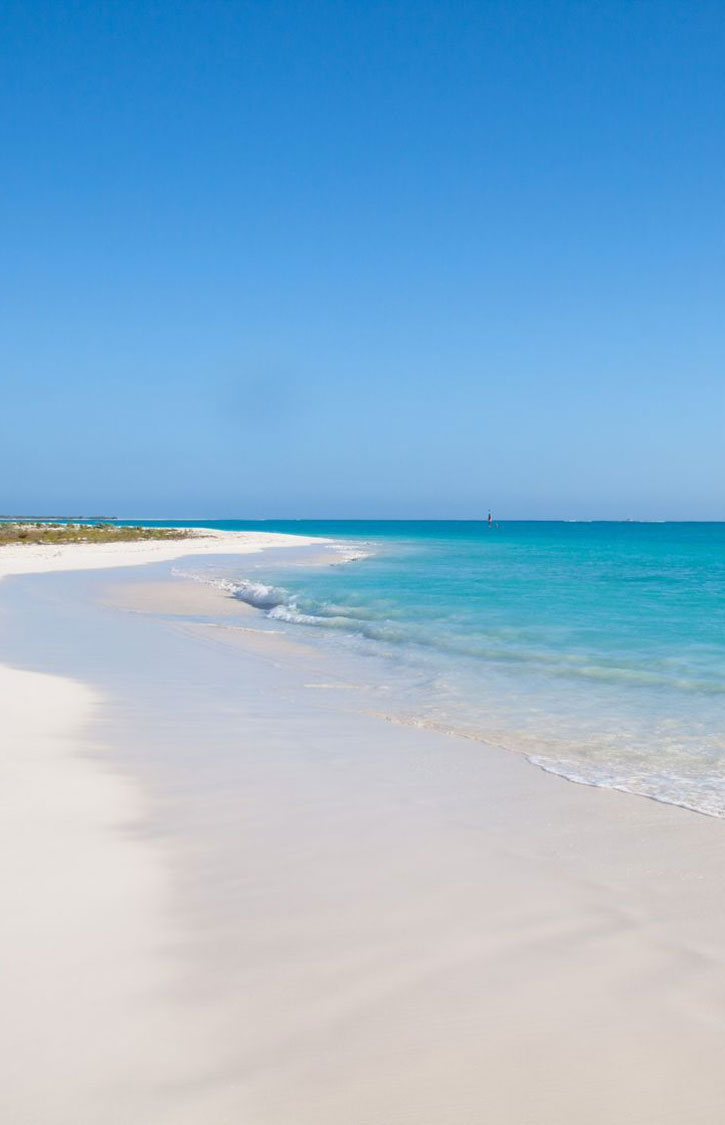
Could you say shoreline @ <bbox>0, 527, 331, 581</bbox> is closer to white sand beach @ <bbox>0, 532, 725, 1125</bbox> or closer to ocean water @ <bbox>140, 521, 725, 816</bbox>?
ocean water @ <bbox>140, 521, 725, 816</bbox>

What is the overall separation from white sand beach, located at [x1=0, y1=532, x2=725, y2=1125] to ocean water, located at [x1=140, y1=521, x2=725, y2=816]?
40.0 inches

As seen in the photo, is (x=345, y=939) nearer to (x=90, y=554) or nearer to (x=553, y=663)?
(x=553, y=663)

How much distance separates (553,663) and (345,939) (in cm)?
1008

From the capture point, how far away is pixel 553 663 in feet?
44.9

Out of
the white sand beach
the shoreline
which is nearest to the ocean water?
the white sand beach

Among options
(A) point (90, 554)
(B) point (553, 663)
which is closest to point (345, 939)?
(B) point (553, 663)

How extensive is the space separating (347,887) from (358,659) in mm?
9323

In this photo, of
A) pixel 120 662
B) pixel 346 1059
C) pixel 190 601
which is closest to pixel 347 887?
pixel 346 1059

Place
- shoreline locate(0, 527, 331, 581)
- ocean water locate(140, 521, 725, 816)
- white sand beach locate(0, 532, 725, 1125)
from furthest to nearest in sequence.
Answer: shoreline locate(0, 527, 331, 581) → ocean water locate(140, 521, 725, 816) → white sand beach locate(0, 532, 725, 1125)

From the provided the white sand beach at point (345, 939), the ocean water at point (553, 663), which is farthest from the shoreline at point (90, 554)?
the white sand beach at point (345, 939)

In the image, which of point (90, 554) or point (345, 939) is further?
point (90, 554)

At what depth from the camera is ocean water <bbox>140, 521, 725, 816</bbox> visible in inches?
323

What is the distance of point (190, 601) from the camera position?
77.3 ft

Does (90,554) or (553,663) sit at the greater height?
(90,554)
